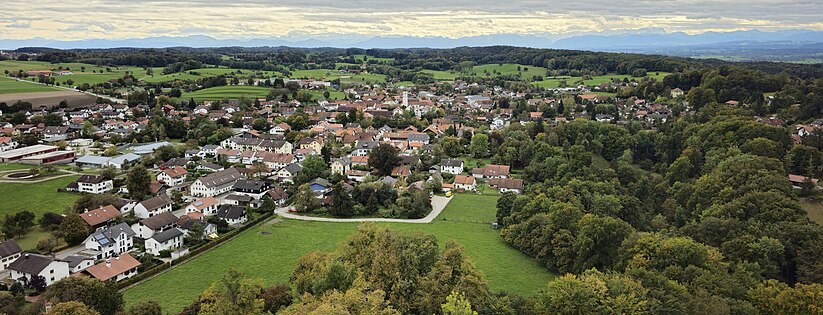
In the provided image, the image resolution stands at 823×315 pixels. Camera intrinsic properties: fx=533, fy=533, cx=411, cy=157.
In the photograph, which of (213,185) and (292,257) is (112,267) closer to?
(292,257)

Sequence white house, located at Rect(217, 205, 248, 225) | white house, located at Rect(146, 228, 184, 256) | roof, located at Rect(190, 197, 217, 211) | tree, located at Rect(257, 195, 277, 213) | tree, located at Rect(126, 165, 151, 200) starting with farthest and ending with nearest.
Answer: tree, located at Rect(126, 165, 151, 200), tree, located at Rect(257, 195, 277, 213), roof, located at Rect(190, 197, 217, 211), white house, located at Rect(217, 205, 248, 225), white house, located at Rect(146, 228, 184, 256)

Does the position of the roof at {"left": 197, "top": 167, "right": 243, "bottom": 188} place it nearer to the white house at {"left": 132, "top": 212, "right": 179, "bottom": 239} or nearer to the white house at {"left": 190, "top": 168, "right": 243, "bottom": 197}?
the white house at {"left": 190, "top": 168, "right": 243, "bottom": 197}

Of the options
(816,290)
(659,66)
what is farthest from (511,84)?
(816,290)

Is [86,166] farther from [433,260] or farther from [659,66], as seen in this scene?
[659,66]

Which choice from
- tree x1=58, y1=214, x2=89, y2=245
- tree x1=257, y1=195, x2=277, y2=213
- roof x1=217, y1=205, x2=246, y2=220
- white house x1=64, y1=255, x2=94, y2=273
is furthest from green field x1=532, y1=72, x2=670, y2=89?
white house x1=64, y1=255, x2=94, y2=273

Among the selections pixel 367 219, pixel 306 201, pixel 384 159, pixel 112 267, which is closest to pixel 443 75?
pixel 384 159

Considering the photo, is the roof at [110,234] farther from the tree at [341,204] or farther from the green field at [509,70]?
the green field at [509,70]

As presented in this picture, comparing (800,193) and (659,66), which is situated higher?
(659,66)
